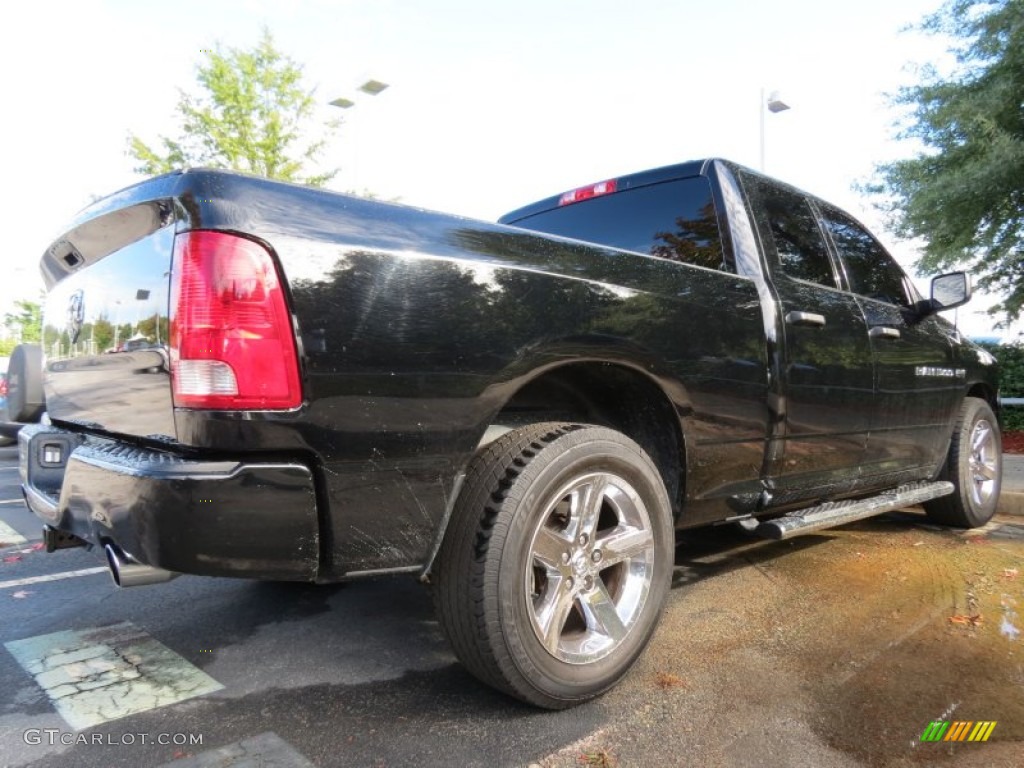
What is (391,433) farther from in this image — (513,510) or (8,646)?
(8,646)

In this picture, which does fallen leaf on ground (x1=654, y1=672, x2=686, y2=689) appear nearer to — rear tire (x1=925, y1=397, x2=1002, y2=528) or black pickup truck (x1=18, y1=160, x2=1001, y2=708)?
black pickup truck (x1=18, y1=160, x2=1001, y2=708)

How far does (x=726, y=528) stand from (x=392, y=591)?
7.76 feet

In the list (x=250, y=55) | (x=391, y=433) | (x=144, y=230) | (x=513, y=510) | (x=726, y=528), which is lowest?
(x=726, y=528)

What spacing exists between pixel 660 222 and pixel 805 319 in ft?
2.61

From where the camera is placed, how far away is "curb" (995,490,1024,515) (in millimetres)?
5352

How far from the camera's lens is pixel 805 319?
3043 mm

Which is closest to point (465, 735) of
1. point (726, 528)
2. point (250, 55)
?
point (726, 528)

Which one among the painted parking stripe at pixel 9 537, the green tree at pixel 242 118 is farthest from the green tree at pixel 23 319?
the painted parking stripe at pixel 9 537

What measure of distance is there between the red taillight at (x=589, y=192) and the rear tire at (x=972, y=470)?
2.86 m

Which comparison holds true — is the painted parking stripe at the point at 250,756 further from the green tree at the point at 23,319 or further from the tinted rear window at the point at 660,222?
the green tree at the point at 23,319

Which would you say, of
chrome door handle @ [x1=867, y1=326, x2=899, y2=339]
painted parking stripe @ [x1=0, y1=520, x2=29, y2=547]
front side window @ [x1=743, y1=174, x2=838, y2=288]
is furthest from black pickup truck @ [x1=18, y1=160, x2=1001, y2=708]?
painted parking stripe @ [x1=0, y1=520, x2=29, y2=547]

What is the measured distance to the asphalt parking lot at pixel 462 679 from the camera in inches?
74.3

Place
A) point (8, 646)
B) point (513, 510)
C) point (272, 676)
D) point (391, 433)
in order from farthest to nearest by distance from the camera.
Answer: point (8, 646), point (272, 676), point (513, 510), point (391, 433)

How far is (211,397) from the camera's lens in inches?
64.1
